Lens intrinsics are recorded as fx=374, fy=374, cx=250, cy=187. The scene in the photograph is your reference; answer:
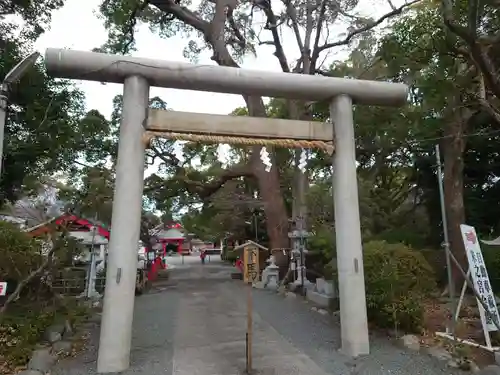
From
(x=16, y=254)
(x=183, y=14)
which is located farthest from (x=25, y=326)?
(x=183, y=14)

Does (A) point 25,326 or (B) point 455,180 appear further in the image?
(B) point 455,180

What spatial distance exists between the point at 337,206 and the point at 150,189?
46.1 ft

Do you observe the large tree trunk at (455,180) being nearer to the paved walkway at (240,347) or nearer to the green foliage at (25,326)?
the paved walkway at (240,347)

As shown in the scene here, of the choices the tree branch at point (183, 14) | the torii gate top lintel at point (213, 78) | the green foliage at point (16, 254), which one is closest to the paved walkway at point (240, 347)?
the green foliage at point (16, 254)

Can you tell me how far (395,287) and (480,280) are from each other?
1.24 metres

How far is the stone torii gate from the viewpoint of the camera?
191 inches

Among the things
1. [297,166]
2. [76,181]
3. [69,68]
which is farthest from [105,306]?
[76,181]

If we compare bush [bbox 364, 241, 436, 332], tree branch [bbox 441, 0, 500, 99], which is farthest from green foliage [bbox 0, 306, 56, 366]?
tree branch [bbox 441, 0, 500, 99]

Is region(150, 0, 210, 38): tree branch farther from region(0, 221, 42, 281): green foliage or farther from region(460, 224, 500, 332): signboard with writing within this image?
region(460, 224, 500, 332): signboard with writing

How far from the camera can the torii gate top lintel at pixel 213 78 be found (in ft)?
16.8

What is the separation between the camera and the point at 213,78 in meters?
5.53

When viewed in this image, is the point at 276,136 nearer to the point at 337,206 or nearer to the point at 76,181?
the point at 337,206

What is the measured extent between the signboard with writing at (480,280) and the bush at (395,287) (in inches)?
39.6

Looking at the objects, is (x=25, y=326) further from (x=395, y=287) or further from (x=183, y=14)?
(x=183, y=14)
